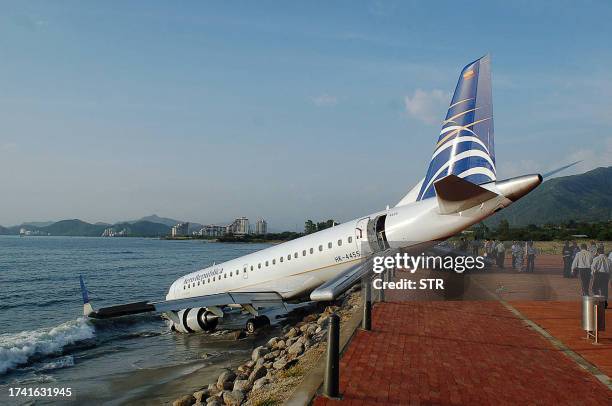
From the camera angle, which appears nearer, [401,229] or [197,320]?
[401,229]

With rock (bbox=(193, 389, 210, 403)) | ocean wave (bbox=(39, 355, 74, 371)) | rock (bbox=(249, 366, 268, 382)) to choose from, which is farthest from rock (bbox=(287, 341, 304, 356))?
ocean wave (bbox=(39, 355, 74, 371))

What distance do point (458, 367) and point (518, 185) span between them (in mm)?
4661

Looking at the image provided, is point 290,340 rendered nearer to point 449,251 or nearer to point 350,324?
point 350,324

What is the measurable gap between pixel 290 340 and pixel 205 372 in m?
2.97

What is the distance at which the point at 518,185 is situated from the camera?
10.5 meters

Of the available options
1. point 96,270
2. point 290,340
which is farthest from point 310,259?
point 96,270

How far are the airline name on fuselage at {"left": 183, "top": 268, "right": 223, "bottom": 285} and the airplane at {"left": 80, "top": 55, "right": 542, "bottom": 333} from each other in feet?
1.78

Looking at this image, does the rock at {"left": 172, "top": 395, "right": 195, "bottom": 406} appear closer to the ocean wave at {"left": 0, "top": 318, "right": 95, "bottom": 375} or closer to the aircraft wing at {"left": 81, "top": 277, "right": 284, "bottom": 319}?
the aircraft wing at {"left": 81, "top": 277, "right": 284, "bottom": 319}

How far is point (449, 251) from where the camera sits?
1305cm

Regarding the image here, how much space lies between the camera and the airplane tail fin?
13.0 meters

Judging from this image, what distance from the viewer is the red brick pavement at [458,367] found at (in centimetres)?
698

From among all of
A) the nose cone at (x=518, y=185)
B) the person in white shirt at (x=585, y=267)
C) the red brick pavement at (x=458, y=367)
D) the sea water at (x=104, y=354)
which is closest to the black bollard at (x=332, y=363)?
the red brick pavement at (x=458, y=367)

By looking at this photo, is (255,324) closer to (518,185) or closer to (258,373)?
(258,373)
